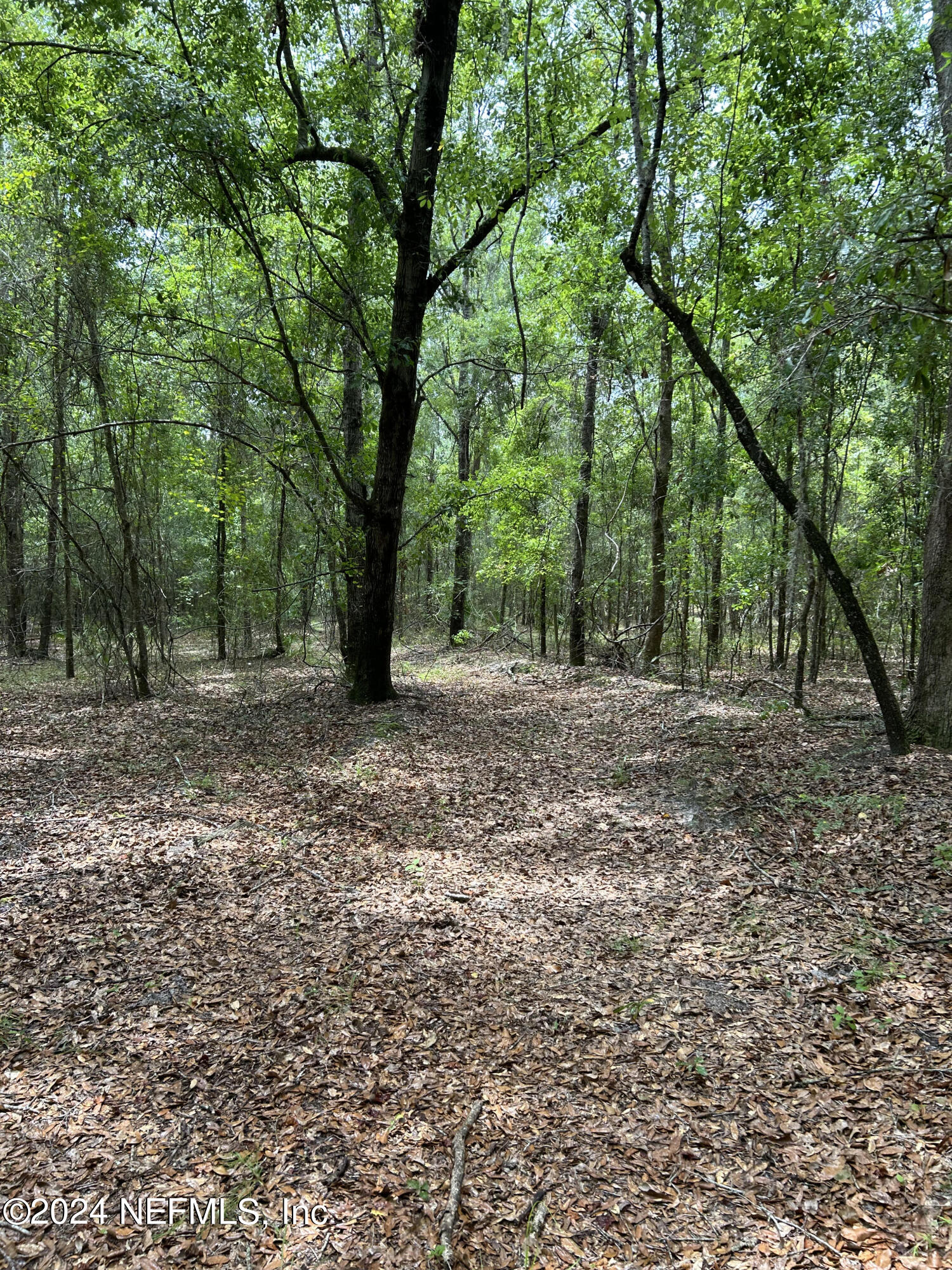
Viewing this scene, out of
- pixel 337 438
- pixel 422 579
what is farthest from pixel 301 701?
pixel 422 579

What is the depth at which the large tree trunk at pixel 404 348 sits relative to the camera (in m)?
7.18

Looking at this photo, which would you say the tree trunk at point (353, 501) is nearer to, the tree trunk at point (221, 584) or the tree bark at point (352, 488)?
the tree bark at point (352, 488)

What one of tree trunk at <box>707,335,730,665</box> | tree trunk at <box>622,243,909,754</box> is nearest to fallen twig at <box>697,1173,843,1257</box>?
tree trunk at <box>622,243,909,754</box>

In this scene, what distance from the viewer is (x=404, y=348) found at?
762 centimetres

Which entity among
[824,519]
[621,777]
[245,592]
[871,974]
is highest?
[824,519]

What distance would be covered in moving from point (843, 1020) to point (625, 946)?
44.2 inches

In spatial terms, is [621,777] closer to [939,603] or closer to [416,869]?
[416,869]

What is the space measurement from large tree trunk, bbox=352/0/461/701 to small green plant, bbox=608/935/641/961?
553 cm

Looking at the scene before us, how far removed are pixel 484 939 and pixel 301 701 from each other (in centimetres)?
605

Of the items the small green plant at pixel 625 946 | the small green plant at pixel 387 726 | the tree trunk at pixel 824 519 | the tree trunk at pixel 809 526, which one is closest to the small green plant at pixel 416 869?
the small green plant at pixel 625 946

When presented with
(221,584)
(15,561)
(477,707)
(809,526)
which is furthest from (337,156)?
(15,561)

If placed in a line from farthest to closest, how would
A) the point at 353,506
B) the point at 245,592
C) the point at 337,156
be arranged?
the point at 245,592
the point at 353,506
the point at 337,156

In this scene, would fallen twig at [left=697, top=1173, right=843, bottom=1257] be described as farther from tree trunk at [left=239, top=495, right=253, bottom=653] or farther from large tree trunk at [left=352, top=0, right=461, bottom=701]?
tree trunk at [left=239, top=495, right=253, bottom=653]

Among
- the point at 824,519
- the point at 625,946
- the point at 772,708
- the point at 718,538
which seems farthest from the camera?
the point at 718,538
